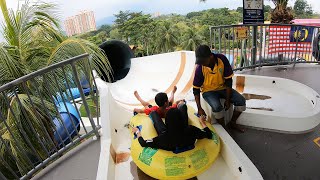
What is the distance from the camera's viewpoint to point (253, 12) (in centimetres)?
545

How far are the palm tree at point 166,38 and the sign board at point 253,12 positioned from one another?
2988 centimetres

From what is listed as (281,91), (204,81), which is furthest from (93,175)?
(281,91)

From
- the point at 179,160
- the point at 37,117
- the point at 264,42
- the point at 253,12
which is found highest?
the point at 253,12

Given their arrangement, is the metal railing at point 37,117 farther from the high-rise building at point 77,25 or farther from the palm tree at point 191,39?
the palm tree at point 191,39

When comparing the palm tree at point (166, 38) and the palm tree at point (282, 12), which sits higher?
the palm tree at point (282, 12)

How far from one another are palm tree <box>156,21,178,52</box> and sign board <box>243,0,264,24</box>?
2988cm

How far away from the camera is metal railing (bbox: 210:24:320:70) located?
545 cm

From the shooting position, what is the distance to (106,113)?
332 centimetres

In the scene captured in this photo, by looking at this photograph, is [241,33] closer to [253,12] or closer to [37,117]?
[253,12]

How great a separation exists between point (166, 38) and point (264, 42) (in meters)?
30.1

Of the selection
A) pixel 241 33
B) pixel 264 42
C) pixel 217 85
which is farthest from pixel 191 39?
pixel 217 85

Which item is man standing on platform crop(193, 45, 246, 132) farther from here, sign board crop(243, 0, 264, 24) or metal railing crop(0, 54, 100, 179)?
sign board crop(243, 0, 264, 24)

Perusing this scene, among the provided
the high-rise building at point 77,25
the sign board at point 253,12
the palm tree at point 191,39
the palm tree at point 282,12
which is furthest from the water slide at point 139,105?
the palm tree at point 191,39

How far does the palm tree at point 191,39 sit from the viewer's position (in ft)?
118
